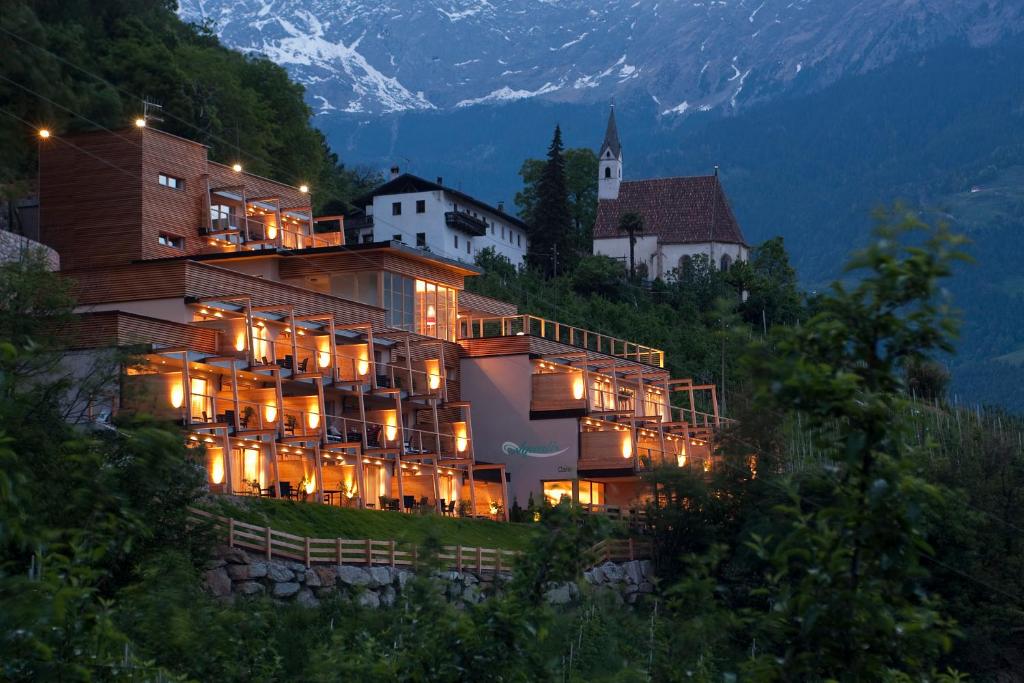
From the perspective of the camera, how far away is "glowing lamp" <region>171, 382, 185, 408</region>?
40438 millimetres

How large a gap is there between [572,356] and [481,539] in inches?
498

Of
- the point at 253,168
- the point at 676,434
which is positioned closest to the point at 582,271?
the point at 253,168

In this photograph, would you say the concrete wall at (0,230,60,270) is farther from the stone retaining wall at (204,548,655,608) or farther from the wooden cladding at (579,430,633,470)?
the wooden cladding at (579,430,633,470)

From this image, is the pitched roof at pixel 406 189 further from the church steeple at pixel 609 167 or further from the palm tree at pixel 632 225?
the church steeple at pixel 609 167

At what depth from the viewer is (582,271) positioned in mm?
99938

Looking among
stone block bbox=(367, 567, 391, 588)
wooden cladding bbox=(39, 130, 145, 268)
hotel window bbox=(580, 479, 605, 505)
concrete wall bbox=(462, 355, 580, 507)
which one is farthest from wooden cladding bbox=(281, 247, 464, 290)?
stone block bbox=(367, 567, 391, 588)

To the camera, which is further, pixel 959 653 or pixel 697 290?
pixel 697 290

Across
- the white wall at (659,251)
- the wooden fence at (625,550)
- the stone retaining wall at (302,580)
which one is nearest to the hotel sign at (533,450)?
the wooden fence at (625,550)

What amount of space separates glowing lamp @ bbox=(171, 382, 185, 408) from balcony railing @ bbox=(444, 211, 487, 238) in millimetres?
54795

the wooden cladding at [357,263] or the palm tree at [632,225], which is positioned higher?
the palm tree at [632,225]

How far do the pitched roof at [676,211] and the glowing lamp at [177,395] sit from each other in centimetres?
8023

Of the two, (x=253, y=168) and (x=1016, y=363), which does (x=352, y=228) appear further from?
(x=1016, y=363)

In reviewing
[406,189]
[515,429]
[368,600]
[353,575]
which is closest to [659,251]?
[406,189]

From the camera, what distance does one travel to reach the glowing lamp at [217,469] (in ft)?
134
